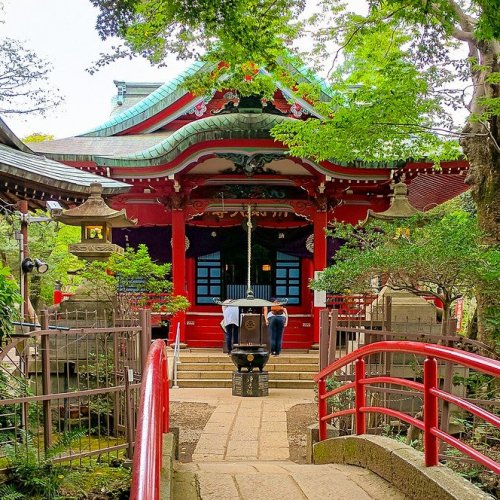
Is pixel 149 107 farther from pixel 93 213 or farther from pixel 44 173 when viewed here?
pixel 44 173

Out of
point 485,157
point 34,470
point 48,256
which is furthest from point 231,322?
point 34,470

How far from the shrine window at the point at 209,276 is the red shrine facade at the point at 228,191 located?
0.03 m

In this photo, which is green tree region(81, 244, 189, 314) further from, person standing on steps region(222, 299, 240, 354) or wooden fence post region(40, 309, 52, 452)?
wooden fence post region(40, 309, 52, 452)

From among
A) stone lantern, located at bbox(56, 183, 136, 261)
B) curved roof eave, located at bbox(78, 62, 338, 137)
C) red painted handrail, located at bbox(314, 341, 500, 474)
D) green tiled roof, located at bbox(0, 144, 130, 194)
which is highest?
curved roof eave, located at bbox(78, 62, 338, 137)

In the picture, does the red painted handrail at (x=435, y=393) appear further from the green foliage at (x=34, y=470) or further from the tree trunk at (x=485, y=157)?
the tree trunk at (x=485, y=157)

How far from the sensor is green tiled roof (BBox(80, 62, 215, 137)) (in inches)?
649

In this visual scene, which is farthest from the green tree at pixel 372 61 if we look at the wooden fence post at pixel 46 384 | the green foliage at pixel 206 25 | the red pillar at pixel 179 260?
the red pillar at pixel 179 260

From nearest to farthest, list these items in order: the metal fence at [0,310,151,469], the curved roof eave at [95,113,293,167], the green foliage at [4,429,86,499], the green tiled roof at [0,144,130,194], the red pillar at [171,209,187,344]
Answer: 1. the green foliage at [4,429,86,499]
2. the metal fence at [0,310,151,469]
3. the green tiled roof at [0,144,130,194]
4. the curved roof eave at [95,113,293,167]
5. the red pillar at [171,209,187,344]

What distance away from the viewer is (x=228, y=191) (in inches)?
622

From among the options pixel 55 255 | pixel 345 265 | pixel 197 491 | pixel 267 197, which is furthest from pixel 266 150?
pixel 197 491

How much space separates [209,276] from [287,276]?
2171 mm

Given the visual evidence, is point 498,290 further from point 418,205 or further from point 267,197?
point 418,205

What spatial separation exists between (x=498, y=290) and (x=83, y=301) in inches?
233

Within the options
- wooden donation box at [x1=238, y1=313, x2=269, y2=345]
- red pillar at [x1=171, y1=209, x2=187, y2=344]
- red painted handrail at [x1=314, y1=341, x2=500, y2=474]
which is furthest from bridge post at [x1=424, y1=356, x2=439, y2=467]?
red pillar at [x1=171, y1=209, x2=187, y2=344]
